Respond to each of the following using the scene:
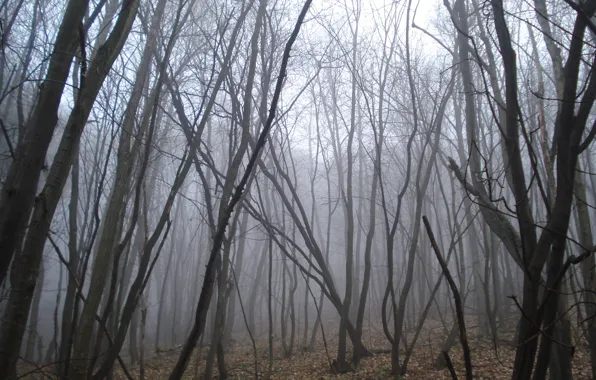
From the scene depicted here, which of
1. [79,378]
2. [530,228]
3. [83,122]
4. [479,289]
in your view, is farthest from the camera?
[479,289]

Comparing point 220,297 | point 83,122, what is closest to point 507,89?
point 83,122

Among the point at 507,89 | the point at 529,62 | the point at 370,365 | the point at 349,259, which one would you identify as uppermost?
the point at 529,62

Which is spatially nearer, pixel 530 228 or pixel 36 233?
pixel 530 228

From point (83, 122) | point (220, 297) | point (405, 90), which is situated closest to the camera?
point (83, 122)

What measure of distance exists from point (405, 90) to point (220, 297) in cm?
789

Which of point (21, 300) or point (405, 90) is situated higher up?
point (405, 90)

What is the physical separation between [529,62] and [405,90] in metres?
2.73

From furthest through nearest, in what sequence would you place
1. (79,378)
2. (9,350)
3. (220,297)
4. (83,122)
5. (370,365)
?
(370,365) < (220,297) < (79,378) < (83,122) < (9,350)

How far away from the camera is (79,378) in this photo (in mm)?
2451

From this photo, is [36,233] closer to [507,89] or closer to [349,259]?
[507,89]

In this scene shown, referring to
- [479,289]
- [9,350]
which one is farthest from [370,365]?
[479,289]

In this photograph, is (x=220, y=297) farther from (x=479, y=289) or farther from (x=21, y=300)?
(x=479, y=289)

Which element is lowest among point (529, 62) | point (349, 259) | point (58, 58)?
point (349, 259)

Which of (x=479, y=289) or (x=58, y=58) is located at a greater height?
(x=58, y=58)
